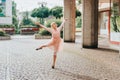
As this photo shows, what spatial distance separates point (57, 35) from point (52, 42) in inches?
12.4

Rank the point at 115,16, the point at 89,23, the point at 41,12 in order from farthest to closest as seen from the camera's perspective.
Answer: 1. the point at 41,12
2. the point at 89,23
3. the point at 115,16

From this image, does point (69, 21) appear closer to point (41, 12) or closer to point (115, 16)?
point (115, 16)

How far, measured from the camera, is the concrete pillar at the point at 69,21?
24969 millimetres

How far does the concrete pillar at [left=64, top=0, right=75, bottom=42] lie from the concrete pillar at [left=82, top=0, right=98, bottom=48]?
212 inches

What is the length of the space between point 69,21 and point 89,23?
5.89 m

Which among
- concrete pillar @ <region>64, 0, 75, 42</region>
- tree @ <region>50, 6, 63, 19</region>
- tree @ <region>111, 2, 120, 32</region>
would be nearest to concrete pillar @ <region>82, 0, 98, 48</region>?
tree @ <region>111, 2, 120, 32</region>

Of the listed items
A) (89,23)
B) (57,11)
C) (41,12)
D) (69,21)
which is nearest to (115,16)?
(89,23)

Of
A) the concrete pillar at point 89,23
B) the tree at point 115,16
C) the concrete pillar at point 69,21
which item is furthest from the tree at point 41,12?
the tree at point 115,16

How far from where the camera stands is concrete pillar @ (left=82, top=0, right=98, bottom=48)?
63.7ft

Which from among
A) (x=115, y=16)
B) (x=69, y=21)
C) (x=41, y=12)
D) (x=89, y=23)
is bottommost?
(x=89, y=23)

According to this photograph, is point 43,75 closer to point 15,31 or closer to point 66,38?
point 66,38

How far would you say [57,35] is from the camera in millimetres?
10625

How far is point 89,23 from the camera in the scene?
Answer: 1945 centimetres

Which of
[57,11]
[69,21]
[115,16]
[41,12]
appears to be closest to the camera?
[115,16]
